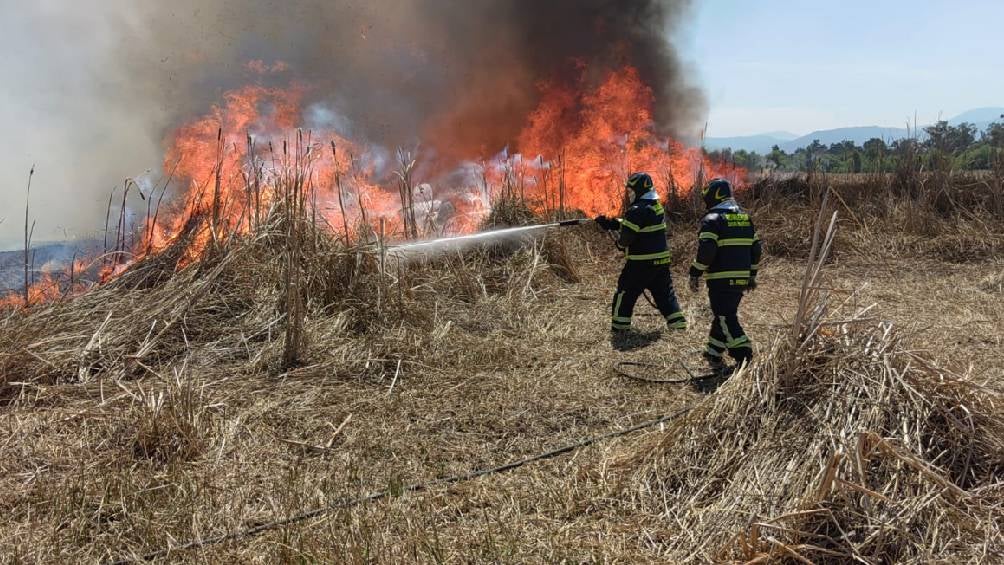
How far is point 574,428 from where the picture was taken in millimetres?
3959

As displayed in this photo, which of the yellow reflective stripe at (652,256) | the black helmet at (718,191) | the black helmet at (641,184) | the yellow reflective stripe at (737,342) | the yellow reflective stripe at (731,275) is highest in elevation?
the black helmet at (641,184)

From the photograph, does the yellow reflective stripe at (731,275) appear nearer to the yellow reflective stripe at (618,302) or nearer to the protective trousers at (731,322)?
the protective trousers at (731,322)

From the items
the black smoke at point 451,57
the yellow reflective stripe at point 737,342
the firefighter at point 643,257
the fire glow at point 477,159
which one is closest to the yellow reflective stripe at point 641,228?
the firefighter at point 643,257

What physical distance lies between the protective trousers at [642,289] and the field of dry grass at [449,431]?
235 mm

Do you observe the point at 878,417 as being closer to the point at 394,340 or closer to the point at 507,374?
the point at 507,374

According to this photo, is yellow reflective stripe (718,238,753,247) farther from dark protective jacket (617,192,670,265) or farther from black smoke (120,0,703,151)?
black smoke (120,0,703,151)

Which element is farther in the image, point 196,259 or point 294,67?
point 294,67

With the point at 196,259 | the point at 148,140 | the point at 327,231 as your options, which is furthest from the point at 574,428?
the point at 148,140

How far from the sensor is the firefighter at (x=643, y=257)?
600 centimetres

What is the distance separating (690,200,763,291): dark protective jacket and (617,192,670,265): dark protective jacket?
913 millimetres

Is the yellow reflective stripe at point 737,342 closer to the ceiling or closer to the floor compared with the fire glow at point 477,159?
closer to the floor

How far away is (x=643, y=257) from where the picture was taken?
604 cm

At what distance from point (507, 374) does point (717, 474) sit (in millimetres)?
2265

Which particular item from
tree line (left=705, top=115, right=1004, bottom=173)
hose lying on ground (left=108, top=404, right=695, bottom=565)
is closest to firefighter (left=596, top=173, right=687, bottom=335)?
hose lying on ground (left=108, top=404, right=695, bottom=565)
